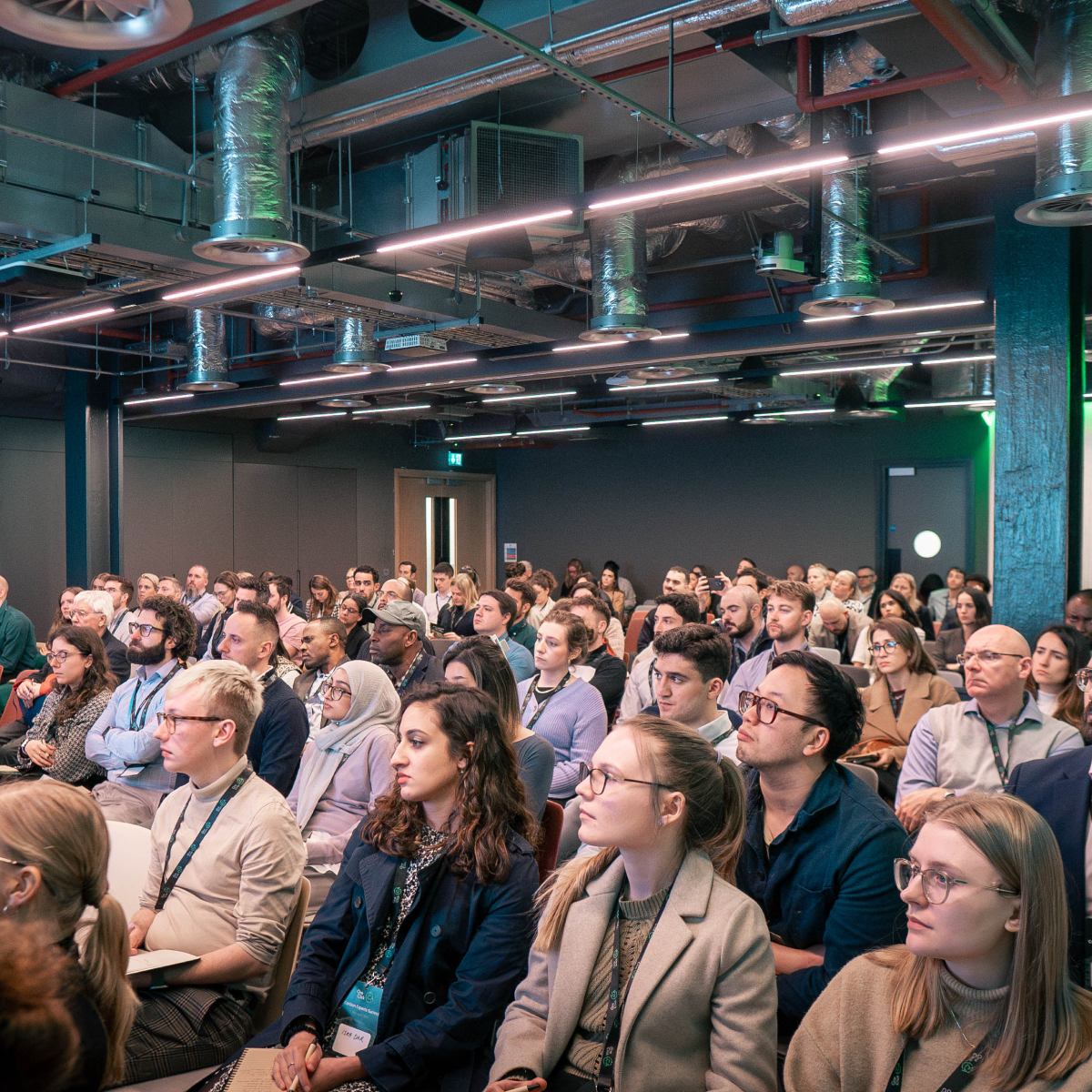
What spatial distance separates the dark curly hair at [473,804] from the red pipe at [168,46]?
2819mm

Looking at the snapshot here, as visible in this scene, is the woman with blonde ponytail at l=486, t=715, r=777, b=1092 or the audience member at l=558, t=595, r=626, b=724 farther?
the audience member at l=558, t=595, r=626, b=724

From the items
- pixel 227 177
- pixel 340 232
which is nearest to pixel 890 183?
pixel 340 232

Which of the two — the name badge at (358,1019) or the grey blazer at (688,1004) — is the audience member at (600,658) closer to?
the name badge at (358,1019)

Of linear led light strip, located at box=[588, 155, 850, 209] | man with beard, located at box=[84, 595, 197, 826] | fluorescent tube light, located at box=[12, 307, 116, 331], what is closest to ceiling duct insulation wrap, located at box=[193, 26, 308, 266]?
linear led light strip, located at box=[588, 155, 850, 209]

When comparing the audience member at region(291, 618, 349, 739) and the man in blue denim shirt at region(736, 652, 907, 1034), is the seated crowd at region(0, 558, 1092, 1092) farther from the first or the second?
the audience member at region(291, 618, 349, 739)

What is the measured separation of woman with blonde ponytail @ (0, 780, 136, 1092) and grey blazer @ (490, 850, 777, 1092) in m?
0.74

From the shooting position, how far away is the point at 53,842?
5.55 ft

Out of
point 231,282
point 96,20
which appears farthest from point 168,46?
point 231,282

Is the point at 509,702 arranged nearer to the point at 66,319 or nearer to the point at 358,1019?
the point at 358,1019

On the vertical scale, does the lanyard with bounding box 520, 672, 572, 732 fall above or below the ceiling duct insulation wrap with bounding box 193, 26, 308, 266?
below

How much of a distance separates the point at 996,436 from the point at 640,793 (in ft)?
13.9

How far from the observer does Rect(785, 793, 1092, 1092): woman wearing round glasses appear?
56.2 inches

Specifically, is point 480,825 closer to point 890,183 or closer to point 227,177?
point 227,177

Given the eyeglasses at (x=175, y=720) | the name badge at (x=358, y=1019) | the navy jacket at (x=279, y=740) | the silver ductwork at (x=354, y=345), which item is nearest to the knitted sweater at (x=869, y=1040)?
the name badge at (x=358, y=1019)
